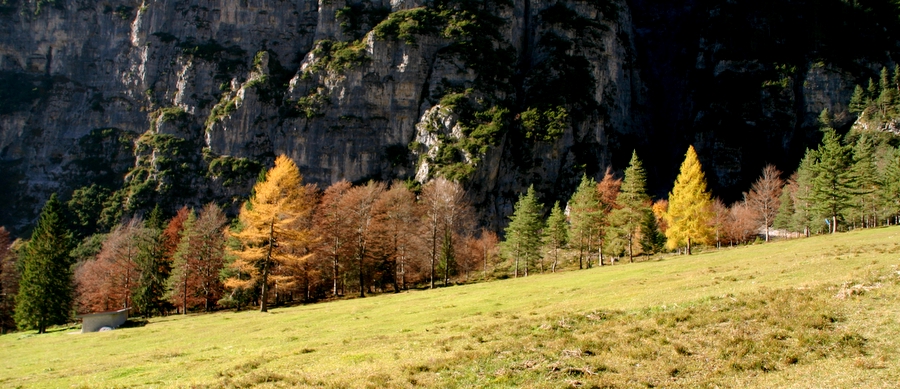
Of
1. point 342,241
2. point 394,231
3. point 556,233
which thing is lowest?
point 342,241

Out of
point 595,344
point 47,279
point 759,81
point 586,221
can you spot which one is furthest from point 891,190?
point 759,81

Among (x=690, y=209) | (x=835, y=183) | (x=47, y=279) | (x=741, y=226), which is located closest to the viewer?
(x=47, y=279)

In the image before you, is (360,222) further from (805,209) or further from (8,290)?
(805,209)

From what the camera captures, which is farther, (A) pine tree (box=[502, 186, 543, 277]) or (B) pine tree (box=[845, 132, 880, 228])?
(A) pine tree (box=[502, 186, 543, 277])

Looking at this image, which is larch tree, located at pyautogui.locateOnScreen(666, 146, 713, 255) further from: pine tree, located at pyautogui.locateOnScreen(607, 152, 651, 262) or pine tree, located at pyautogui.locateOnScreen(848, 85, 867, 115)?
pine tree, located at pyautogui.locateOnScreen(848, 85, 867, 115)

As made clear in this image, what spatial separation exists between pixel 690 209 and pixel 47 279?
5944 centimetres

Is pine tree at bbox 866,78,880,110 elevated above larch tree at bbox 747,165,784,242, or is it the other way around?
pine tree at bbox 866,78,880,110

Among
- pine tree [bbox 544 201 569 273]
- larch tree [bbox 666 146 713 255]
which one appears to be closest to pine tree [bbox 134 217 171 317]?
pine tree [bbox 544 201 569 273]

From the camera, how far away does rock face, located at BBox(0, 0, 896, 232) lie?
115m

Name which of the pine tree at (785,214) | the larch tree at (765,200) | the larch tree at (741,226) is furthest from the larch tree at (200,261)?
the pine tree at (785,214)

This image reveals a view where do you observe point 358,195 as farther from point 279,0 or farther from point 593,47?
point 279,0

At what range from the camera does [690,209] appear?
44.8m

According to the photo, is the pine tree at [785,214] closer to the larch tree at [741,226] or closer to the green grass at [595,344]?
the larch tree at [741,226]

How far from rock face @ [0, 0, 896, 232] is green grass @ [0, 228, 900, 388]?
282ft
